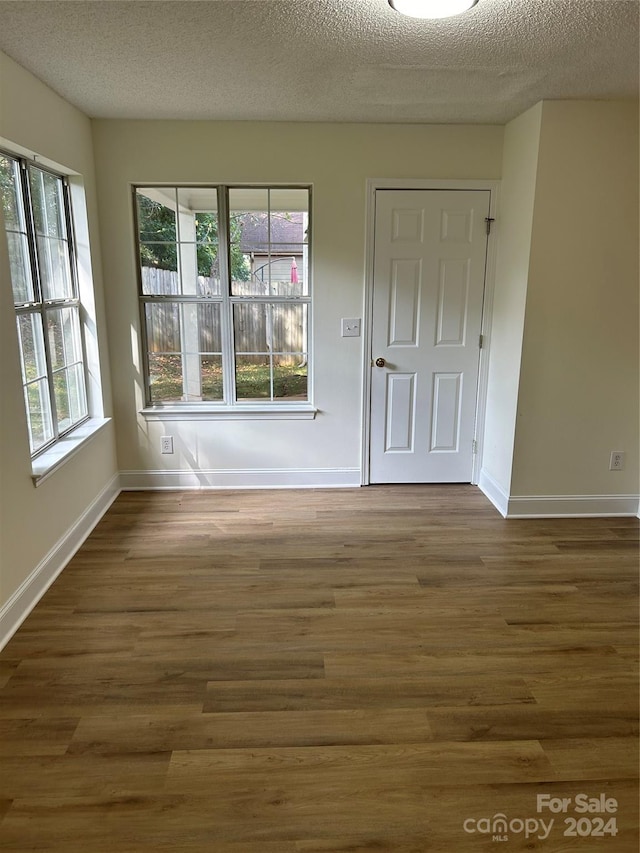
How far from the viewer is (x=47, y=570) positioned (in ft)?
9.45

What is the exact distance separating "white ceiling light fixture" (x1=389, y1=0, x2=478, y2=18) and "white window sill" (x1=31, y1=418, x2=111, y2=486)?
2.45m

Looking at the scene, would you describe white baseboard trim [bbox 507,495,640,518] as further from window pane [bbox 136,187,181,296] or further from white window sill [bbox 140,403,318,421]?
window pane [bbox 136,187,181,296]

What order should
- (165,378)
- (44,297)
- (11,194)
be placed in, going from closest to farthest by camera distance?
(11,194), (44,297), (165,378)

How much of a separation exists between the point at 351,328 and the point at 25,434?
2212 millimetres

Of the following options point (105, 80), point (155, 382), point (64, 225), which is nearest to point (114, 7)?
point (105, 80)

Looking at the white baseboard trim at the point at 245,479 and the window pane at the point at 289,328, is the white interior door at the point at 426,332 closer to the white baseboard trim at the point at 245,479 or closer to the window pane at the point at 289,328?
the white baseboard trim at the point at 245,479

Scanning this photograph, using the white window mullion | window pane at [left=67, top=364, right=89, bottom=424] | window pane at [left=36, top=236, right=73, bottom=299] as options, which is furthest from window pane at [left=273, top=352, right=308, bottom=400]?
window pane at [left=36, top=236, right=73, bottom=299]

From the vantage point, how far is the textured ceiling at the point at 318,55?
210 centimetres

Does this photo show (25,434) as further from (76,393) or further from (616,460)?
(616,460)

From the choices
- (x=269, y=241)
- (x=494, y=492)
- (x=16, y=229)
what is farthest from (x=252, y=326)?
(x=494, y=492)

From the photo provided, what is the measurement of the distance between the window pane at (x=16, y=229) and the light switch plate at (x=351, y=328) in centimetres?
197

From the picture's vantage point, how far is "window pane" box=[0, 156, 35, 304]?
2.71 metres

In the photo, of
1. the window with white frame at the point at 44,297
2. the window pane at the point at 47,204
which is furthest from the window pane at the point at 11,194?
the window pane at the point at 47,204

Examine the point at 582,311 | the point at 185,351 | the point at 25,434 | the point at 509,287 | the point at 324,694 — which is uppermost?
the point at 509,287
